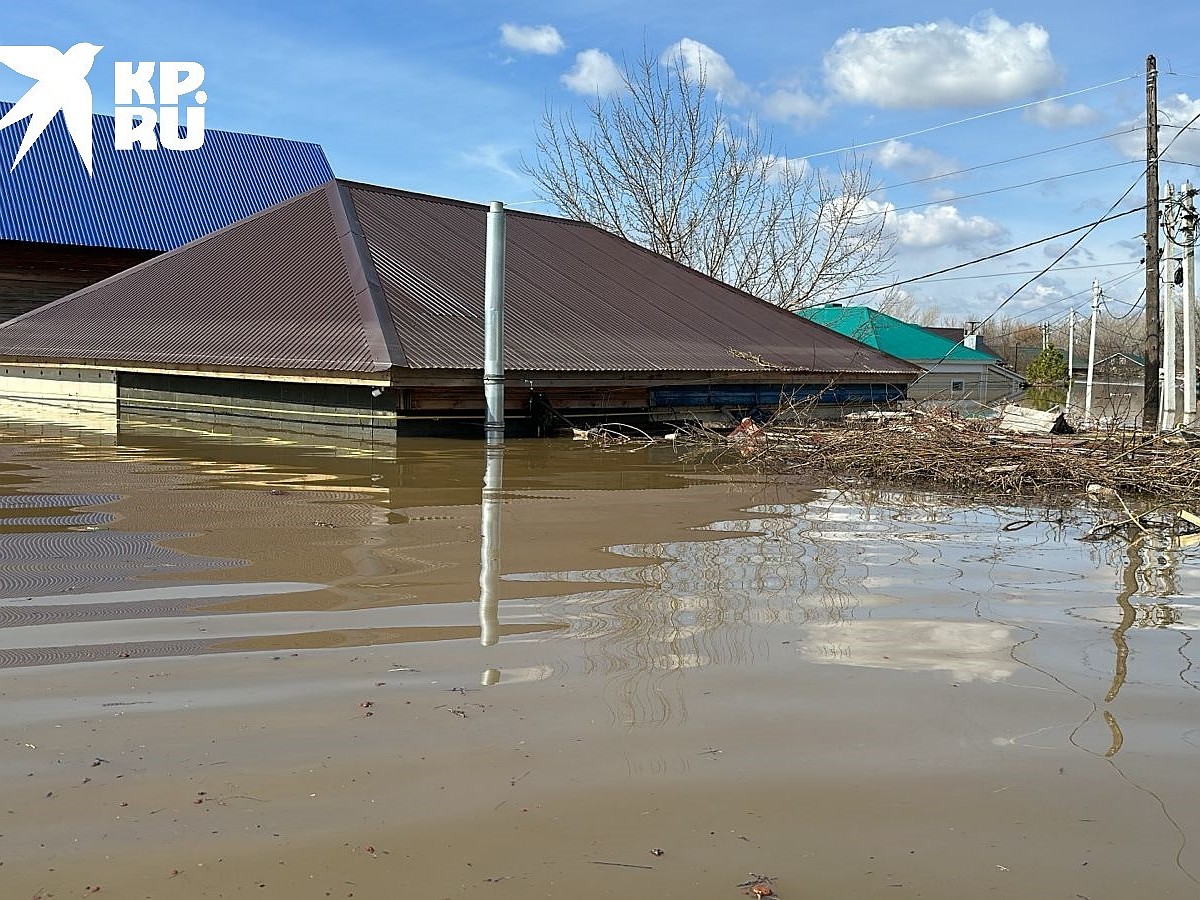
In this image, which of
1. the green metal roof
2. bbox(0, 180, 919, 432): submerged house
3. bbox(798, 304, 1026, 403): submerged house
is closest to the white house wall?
bbox(0, 180, 919, 432): submerged house

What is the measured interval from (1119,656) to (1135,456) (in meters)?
6.51

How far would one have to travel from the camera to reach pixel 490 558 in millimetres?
6578

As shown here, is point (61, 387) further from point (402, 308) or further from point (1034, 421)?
point (1034, 421)

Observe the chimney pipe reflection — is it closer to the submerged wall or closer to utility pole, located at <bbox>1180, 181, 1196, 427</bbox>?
the submerged wall

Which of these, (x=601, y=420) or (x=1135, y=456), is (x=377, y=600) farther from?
(x=601, y=420)

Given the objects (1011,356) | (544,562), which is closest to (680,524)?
(544,562)

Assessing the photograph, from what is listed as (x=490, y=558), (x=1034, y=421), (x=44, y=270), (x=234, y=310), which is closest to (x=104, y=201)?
(x=44, y=270)

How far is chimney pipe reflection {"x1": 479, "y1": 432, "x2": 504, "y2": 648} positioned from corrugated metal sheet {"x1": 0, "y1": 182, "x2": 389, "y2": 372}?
339cm

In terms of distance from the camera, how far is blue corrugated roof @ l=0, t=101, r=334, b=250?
30.8 meters

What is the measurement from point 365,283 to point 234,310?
224cm

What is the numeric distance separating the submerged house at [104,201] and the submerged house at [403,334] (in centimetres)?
1129

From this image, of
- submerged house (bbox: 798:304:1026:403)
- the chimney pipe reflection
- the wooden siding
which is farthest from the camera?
submerged house (bbox: 798:304:1026:403)

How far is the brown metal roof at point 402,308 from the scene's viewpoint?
1529 centimetres

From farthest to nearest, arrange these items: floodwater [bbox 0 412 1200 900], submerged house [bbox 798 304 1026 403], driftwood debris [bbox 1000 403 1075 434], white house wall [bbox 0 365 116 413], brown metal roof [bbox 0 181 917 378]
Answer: submerged house [bbox 798 304 1026 403], white house wall [bbox 0 365 116 413], brown metal roof [bbox 0 181 917 378], driftwood debris [bbox 1000 403 1075 434], floodwater [bbox 0 412 1200 900]
